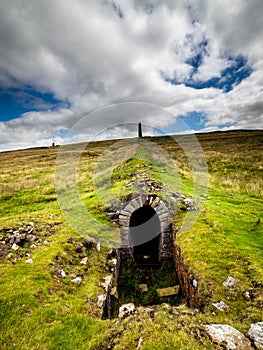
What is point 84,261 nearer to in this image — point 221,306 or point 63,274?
point 63,274

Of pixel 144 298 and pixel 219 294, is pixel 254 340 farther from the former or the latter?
pixel 144 298

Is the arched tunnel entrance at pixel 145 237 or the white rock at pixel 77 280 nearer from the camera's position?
the white rock at pixel 77 280

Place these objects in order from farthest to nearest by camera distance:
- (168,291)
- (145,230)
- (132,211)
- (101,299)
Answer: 1. (145,230)
2. (132,211)
3. (168,291)
4. (101,299)

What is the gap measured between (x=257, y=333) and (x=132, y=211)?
756 centimetres

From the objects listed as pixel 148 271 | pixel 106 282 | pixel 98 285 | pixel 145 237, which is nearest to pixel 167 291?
pixel 148 271

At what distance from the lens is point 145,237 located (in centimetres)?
1329

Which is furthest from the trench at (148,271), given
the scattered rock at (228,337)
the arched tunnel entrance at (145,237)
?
the scattered rock at (228,337)

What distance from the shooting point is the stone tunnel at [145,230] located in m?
11.0

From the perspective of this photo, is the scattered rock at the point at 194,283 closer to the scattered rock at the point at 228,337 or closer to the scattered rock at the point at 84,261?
the scattered rock at the point at 228,337

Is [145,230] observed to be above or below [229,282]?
below

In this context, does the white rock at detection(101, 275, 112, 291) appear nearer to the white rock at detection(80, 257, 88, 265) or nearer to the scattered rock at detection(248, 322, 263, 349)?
the white rock at detection(80, 257, 88, 265)

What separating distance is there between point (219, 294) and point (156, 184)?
7.21 meters

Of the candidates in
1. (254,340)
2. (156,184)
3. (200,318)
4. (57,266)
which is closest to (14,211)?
(57,266)

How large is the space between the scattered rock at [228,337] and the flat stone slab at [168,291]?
13.9ft
